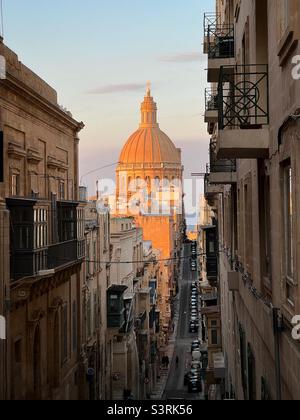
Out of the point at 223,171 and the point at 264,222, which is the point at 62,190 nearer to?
the point at 223,171

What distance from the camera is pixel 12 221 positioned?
15.0m

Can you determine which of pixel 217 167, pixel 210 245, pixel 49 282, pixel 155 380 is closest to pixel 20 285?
pixel 49 282

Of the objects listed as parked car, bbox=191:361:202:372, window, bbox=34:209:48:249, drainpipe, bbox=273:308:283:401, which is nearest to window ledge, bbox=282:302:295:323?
drainpipe, bbox=273:308:283:401

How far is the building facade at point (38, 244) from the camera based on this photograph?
595 inches

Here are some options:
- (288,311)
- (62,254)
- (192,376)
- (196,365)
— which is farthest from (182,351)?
(288,311)

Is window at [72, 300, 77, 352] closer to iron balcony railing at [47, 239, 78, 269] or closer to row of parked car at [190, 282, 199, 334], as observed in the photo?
iron balcony railing at [47, 239, 78, 269]

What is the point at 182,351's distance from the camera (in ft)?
218

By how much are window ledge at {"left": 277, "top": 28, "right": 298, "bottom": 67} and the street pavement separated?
21950mm

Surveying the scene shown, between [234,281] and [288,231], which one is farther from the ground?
[288,231]

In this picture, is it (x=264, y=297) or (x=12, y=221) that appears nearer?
(x=264, y=297)

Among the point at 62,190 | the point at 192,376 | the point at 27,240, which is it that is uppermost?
the point at 62,190

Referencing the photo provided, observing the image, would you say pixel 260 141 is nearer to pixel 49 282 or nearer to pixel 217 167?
pixel 217 167

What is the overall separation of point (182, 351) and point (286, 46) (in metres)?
61.7
